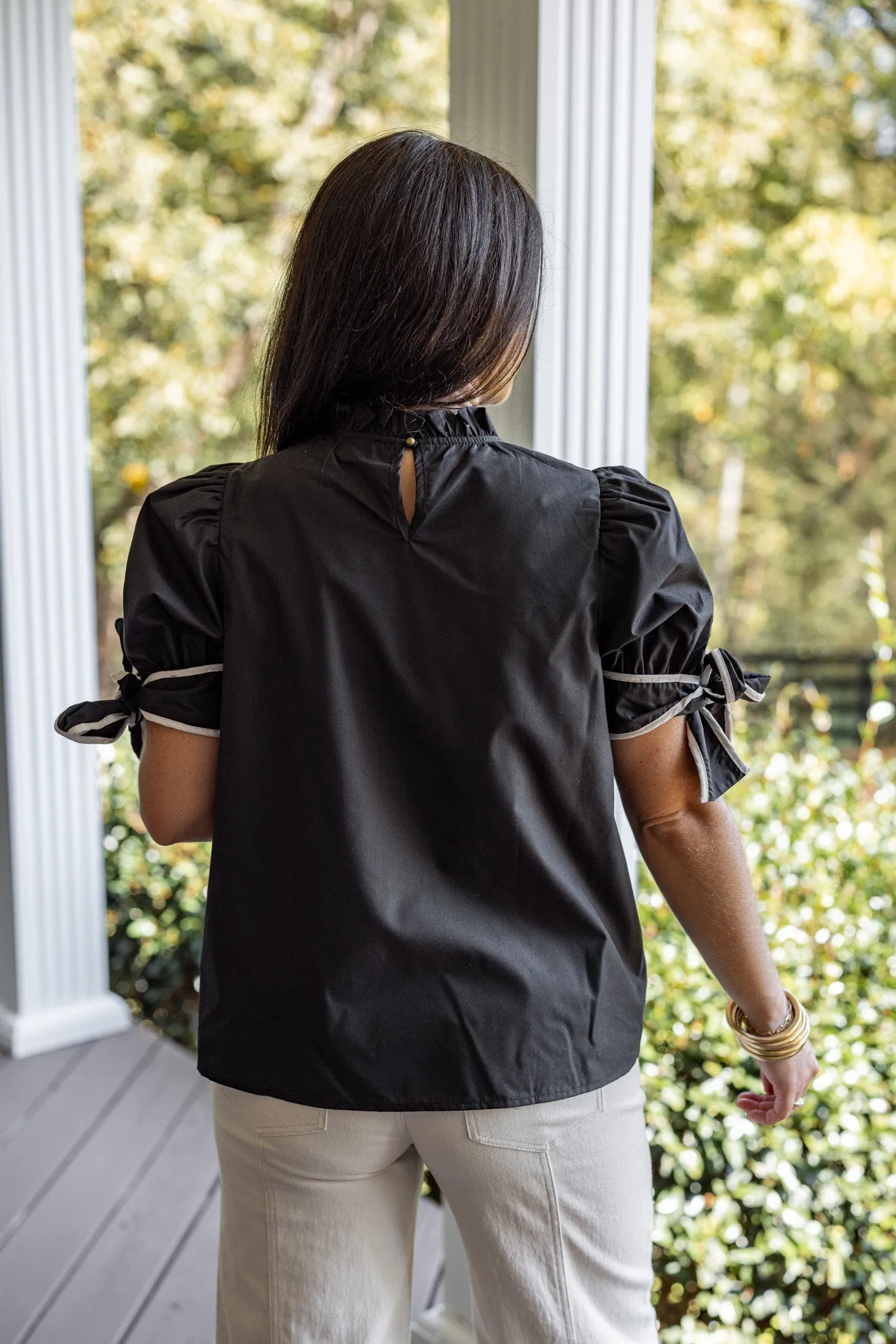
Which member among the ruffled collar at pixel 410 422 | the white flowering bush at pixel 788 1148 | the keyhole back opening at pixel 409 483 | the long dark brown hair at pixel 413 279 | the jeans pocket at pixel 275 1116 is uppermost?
the long dark brown hair at pixel 413 279

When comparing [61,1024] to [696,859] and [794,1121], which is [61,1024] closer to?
[794,1121]

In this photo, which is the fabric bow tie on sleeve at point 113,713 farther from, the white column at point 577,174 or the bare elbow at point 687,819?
the white column at point 577,174

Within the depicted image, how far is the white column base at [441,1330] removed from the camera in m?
1.82

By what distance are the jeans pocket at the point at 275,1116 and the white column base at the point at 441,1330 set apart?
3.17ft

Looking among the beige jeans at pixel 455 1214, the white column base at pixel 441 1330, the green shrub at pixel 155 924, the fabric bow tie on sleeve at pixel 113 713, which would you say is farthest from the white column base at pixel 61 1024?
the fabric bow tie on sleeve at pixel 113 713

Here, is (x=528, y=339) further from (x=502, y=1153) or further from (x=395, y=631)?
(x=502, y=1153)

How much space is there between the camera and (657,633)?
0.99 m

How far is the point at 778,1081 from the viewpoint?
1191 millimetres

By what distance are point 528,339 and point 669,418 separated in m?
9.27

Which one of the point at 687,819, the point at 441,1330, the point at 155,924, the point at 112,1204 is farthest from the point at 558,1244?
the point at 155,924

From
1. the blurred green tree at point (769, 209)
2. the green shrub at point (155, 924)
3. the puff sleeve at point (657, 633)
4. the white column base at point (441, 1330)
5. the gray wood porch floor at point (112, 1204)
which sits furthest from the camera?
the blurred green tree at point (769, 209)

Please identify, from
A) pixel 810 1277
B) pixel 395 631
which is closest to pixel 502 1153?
pixel 395 631

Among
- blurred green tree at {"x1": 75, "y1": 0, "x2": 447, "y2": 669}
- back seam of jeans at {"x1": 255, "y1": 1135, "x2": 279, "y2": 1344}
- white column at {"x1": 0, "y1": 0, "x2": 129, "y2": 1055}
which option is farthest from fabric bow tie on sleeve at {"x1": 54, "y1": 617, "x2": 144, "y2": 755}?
blurred green tree at {"x1": 75, "y1": 0, "x2": 447, "y2": 669}

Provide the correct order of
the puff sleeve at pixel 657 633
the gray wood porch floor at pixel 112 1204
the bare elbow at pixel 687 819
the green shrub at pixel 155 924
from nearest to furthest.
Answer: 1. the puff sleeve at pixel 657 633
2. the bare elbow at pixel 687 819
3. the gray wood porch floor at pixel 112 1204
4. the green shrub at pixel 155 924
